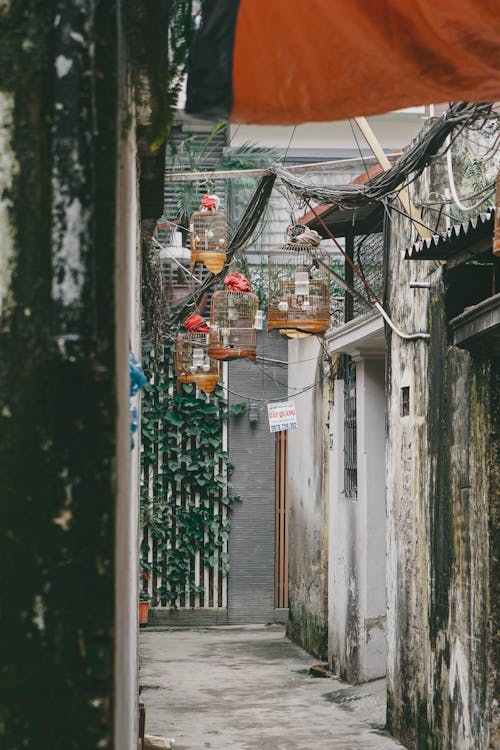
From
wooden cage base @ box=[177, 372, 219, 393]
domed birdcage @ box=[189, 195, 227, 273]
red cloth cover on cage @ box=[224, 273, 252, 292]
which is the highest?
domed birdcage @ box=[189, 195, 227, 273]

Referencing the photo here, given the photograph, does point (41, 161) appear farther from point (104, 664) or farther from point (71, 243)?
point (104, 664)

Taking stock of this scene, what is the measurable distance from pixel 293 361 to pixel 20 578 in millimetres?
14917

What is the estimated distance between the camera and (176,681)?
40.2 ft

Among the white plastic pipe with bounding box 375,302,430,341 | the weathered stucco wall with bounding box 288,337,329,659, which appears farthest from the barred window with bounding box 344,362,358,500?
the white plastic pipe with bounding box 375,302,430,341

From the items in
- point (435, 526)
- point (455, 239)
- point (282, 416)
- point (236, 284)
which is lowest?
point (435, 526)

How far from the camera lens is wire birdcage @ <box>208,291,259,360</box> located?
1112 cm

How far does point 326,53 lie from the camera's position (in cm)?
305

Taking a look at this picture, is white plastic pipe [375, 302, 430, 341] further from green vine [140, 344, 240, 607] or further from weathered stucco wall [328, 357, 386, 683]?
green vine [140, 344, 240, 607]

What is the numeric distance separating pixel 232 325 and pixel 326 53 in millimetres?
8703

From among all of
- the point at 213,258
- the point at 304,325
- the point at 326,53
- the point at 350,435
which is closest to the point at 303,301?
the point at 304,325

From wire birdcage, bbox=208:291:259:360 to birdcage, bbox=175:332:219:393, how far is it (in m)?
0.78

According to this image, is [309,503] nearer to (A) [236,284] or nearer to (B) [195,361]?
(B) [195,361]

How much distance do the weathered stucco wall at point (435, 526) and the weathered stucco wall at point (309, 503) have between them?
4.37m

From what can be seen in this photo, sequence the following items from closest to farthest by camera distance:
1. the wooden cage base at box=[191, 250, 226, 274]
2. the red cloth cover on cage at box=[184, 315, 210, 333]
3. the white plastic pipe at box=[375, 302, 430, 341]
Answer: the white plastic pipe at box=[375, 302, 430, 341], the wooden cage base at box=[191, 250, 226, 274], the red cloth cover on cage at box=[184, 315, 210, 333]
